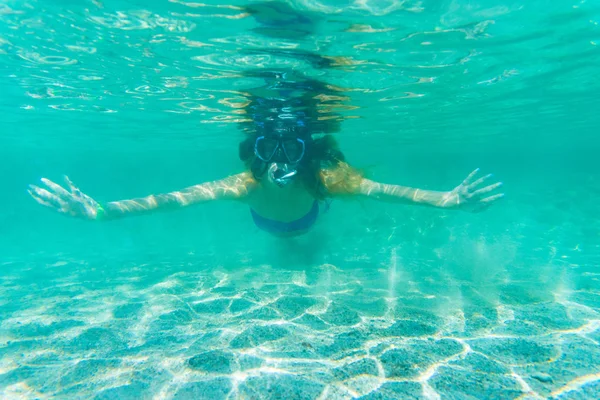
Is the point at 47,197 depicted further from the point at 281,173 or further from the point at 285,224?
the point at 285,224

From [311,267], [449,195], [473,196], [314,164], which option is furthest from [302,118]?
[473,196]

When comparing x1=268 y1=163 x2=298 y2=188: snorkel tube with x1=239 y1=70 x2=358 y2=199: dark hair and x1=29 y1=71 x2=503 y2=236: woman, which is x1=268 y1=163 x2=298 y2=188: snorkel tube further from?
x1=239 y1=70 x2=358 y2=199: dark hair

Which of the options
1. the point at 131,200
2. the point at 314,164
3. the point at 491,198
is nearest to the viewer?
the point at 491,198

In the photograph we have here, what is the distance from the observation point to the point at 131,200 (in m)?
5.64

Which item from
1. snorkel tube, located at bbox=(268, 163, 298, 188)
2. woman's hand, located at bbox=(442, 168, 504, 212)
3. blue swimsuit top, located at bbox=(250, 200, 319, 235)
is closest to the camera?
woman's hand, located at bbox=(442, 168, 504, 212)

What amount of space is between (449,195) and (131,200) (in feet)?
18.1

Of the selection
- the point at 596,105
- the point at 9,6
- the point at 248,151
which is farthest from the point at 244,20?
the point at 596,105

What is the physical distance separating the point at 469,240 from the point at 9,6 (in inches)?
843

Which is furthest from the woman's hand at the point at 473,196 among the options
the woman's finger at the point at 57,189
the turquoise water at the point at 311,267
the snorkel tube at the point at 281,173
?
the woman's finger at the point at 57,189

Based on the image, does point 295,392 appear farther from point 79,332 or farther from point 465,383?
point 79,332

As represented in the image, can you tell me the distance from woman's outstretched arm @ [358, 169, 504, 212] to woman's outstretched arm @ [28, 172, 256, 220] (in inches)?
99.6

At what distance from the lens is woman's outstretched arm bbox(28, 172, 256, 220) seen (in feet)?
16.3

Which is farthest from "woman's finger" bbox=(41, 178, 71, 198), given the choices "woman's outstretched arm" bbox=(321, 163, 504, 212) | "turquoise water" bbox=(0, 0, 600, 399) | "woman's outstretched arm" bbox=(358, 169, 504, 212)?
"woman's outstretched arm" bbox=(358, 169, 504, 212)

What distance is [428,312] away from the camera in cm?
664
